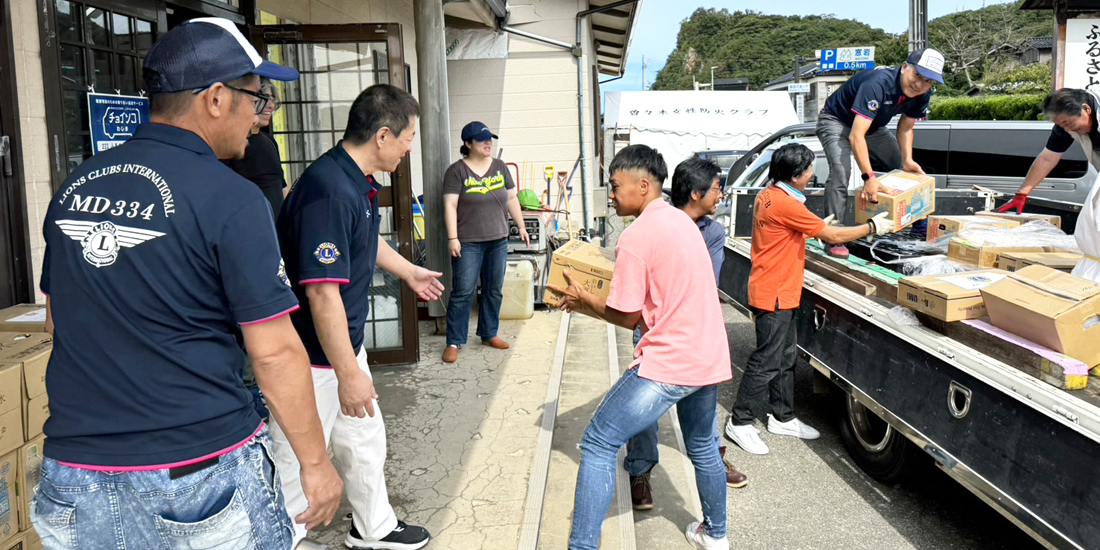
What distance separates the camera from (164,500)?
1604mm

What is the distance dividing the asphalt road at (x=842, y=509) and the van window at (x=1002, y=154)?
5514 millimetres

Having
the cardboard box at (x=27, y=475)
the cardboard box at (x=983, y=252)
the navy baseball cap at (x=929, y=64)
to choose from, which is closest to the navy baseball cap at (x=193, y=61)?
the cardboard box at (x=27, y=475)

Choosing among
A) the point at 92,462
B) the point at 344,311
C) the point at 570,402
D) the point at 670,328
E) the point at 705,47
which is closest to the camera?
the point at 92,462

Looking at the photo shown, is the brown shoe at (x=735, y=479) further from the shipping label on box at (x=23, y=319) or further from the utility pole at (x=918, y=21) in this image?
the utility pole at (x=918, y=21)

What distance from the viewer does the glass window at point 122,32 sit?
4304mm

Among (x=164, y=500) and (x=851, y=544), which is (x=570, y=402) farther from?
(x=164, y=500)

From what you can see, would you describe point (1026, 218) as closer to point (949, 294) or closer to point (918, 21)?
point (949, 294)

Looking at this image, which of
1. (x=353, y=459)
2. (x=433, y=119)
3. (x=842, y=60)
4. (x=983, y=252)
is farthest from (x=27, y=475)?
(x=842, y=60)

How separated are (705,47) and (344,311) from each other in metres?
99.3

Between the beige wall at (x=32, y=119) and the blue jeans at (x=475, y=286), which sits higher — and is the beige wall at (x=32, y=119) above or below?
above

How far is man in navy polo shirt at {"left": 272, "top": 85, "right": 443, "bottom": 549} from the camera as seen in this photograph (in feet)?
8.39

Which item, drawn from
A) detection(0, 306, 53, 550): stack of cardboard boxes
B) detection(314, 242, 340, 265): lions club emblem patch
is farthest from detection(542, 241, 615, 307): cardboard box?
detection(0, 306, 53, 550): stack of cardboard boxes

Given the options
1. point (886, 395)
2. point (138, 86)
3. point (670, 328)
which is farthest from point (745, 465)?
point (138, 86)

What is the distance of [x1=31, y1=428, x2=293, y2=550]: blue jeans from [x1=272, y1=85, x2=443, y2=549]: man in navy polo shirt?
31.1 inches
